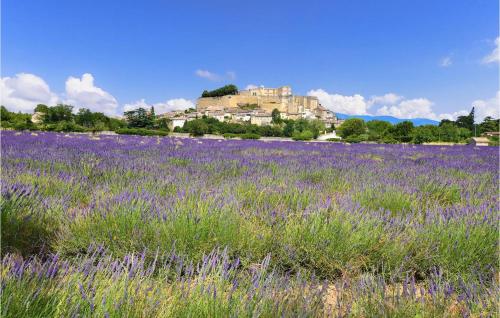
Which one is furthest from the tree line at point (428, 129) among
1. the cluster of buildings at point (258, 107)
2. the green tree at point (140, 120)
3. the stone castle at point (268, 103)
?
the green tree at point (140, 120)

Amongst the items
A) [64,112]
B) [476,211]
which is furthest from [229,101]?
[476,211]

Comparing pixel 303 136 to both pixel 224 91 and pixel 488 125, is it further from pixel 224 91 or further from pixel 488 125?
pixel 224 91

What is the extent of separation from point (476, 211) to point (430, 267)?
1041mm

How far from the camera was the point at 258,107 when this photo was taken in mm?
133125

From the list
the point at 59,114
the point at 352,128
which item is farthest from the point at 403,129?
the point at 59,114

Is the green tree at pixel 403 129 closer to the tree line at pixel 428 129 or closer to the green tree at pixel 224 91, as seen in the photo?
the tree line at pixel 428 129

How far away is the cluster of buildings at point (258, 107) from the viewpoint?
114 meters

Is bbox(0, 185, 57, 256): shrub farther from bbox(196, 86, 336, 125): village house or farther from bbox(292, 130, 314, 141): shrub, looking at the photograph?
bbox(196, 86, 336, 125): village house

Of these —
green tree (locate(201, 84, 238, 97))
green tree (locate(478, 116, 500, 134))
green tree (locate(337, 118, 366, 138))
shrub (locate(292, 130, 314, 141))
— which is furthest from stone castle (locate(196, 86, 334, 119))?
shrub (locate(292, 130, 314, 141))

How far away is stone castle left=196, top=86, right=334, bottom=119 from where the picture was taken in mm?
130625

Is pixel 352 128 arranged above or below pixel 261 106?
below

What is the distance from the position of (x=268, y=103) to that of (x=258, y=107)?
16.0ft

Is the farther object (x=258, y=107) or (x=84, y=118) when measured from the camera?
(x=258, y=107)

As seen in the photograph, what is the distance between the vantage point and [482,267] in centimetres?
192
